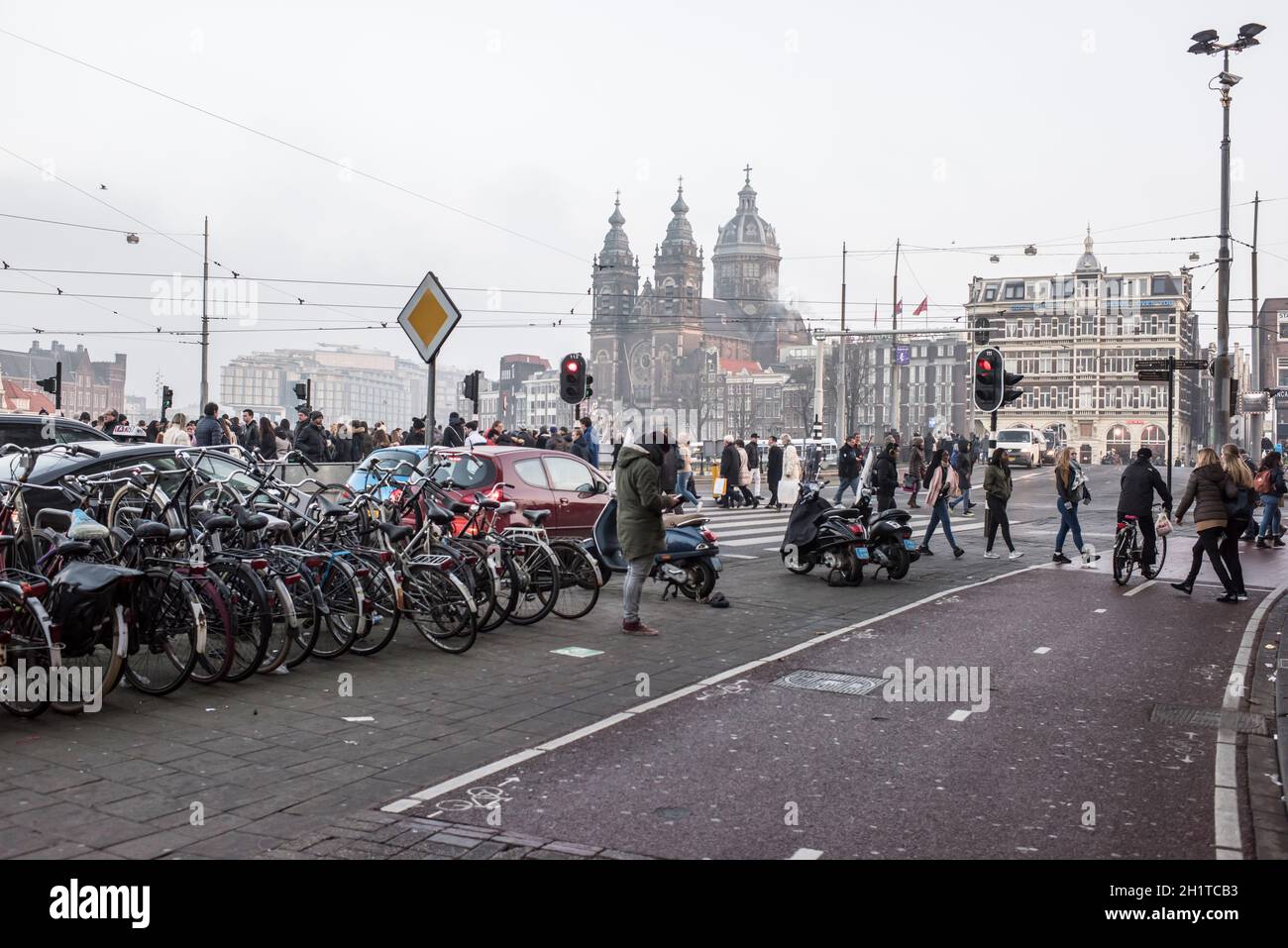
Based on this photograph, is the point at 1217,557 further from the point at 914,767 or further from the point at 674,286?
the point at 674,286

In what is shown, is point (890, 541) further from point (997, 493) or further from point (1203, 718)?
point (1203, 718)

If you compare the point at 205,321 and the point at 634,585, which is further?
the point at 205,321

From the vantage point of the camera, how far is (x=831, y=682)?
8.30 metres

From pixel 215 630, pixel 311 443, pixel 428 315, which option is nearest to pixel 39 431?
pixel 428 315

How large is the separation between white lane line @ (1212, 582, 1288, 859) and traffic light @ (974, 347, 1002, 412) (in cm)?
904

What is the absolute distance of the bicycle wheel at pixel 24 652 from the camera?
6.50 m

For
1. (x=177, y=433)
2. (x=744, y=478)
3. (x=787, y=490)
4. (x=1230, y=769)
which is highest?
(x=177, y=433)

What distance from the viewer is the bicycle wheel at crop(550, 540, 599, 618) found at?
10.8 meters

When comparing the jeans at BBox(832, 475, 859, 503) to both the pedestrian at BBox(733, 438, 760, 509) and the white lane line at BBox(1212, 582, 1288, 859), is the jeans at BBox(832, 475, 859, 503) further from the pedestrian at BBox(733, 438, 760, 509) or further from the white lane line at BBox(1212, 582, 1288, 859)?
the white lane line at BBox(1212, 582, 1288, 859)

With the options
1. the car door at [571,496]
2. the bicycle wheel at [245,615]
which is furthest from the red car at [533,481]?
the bicycle wheel at [245,615]

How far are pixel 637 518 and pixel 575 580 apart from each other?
3.40 feet

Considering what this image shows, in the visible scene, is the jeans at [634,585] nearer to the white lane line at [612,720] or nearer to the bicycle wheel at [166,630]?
the white lane line at [612,720]

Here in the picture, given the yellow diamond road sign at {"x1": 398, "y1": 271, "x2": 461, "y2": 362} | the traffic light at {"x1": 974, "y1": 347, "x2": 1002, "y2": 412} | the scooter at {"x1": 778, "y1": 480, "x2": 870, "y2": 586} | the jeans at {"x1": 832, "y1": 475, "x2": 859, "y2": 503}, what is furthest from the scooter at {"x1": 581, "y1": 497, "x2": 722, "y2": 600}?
the jeans at {"x1": 832, "y1": 475, "x2": 859, "y2": 503}
